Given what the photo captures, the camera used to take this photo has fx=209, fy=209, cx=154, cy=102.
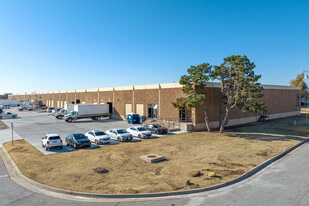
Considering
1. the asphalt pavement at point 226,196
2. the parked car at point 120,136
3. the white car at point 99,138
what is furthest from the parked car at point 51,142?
the asphalt pavement at point 226,196

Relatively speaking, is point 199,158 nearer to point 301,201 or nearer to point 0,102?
point 301,201

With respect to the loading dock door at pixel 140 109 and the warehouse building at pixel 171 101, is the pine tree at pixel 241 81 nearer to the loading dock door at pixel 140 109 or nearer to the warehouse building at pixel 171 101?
the warehouse building at pixel 171 101

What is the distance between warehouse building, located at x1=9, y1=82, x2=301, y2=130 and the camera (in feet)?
106

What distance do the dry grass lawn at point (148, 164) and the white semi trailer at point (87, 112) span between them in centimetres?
1891

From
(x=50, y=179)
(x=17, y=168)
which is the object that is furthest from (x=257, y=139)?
(x=17, y=168)

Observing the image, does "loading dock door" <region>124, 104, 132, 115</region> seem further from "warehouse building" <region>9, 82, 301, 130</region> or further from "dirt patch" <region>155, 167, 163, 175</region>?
"dirt patch" <region>155, 167, 163, 175</region>

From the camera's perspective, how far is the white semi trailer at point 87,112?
140ft

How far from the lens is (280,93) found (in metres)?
47.9

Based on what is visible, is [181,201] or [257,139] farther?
[257,139]

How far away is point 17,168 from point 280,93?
169 feet

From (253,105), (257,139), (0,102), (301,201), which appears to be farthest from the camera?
(0,102)

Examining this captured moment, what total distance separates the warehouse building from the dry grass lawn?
27.2 feet

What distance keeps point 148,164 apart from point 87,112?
3224 cm

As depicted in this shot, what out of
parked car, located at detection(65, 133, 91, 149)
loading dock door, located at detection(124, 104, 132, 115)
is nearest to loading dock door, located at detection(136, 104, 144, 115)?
loading dock door, located at detection(124, 104, 132, 115)
